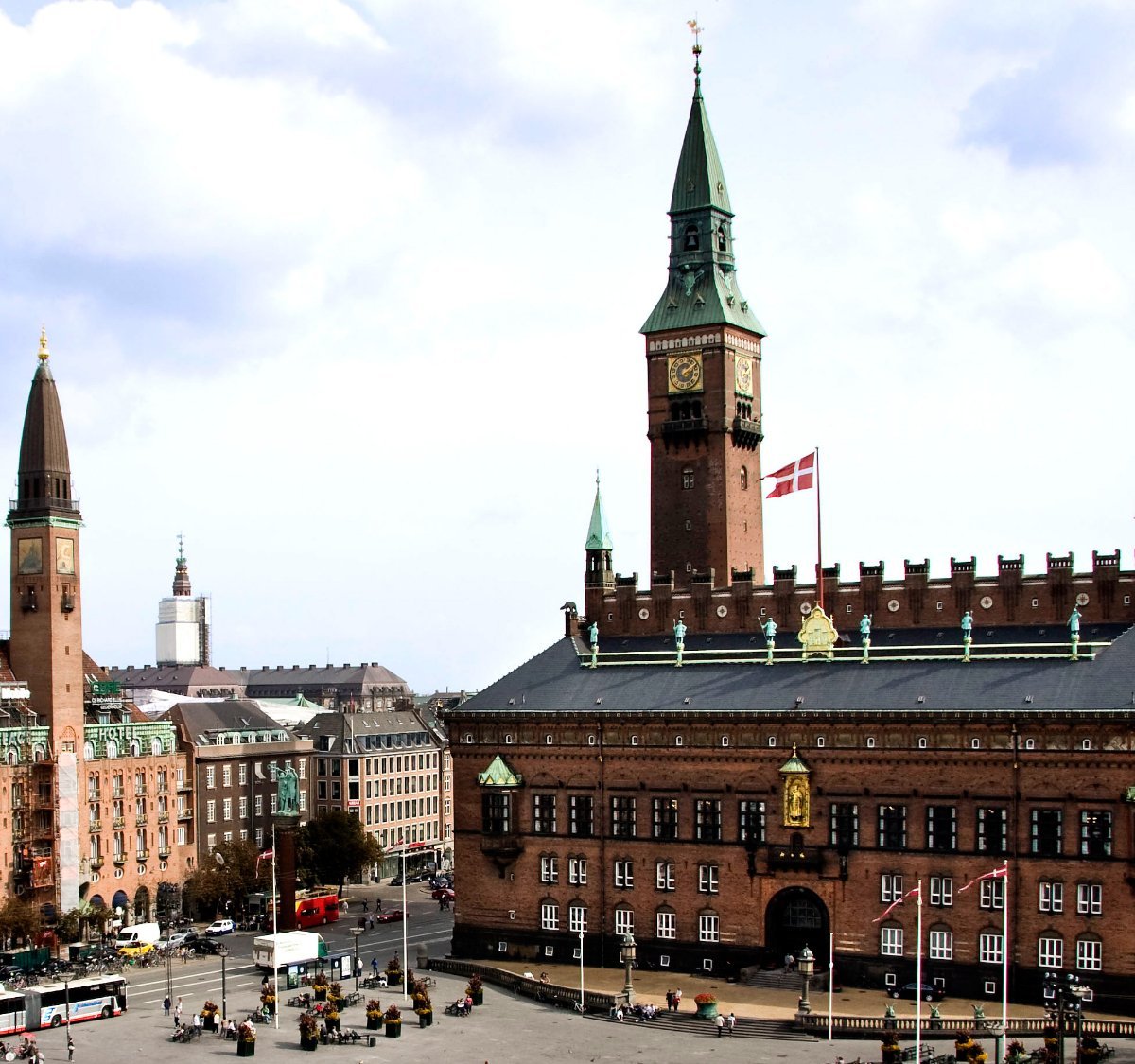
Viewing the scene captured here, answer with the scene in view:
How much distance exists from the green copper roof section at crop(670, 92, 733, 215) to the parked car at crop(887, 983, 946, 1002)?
5569cm

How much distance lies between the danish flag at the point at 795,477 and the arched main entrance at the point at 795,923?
24.0 m

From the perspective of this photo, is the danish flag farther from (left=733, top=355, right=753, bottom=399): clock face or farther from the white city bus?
the white city bus

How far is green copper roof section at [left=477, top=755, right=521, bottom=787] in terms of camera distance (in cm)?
10700

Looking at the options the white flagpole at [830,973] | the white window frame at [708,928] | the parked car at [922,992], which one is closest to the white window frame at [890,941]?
the parked car at [922,992]

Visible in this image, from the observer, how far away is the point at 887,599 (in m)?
104

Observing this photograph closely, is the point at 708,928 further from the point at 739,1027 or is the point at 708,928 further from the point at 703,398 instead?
the point at 703,398

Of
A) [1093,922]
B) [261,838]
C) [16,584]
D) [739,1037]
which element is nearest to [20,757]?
[16,584]

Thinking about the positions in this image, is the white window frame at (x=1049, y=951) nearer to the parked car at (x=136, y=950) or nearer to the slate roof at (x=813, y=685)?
the slate roof at (x=813, y=685)

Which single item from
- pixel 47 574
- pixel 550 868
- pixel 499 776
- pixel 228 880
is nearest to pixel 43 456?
pixel 47 574

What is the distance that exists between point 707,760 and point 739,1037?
19.2 meters

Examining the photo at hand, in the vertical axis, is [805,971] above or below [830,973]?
below

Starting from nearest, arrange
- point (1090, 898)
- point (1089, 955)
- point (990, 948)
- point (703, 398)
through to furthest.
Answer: point (1089, 955), point (1090, 898), point (990, 948), point (703, 398)

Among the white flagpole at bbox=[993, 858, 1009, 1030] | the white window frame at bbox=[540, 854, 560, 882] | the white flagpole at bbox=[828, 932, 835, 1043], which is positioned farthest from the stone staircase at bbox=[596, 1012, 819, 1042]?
the white window frame at bbox=[540, 854, 560, 882]

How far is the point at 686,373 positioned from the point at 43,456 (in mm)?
46620
